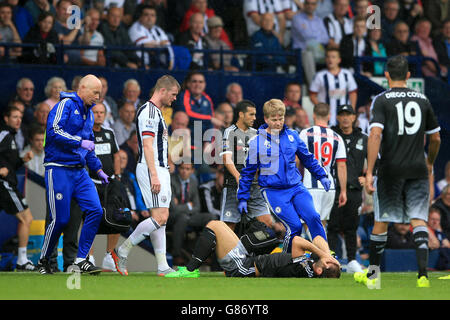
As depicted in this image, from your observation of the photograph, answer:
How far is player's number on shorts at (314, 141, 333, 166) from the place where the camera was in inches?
501

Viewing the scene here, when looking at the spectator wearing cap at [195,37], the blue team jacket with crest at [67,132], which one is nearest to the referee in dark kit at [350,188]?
the spectator wearing cap at [195,37]

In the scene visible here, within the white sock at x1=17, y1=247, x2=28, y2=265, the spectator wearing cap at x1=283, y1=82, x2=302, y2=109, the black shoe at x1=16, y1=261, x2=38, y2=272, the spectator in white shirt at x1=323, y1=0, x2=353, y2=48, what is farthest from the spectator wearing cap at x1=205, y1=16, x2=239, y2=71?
the black shoe at x1=16, y1=261, x2=38, y2=272

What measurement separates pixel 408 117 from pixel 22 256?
625 cm

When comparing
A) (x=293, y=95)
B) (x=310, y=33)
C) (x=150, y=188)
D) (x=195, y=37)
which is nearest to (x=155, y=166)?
(x=150, y=188)

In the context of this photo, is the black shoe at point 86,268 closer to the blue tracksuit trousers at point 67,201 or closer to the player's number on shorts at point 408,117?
the blue tracksuit trousers at point 67,201

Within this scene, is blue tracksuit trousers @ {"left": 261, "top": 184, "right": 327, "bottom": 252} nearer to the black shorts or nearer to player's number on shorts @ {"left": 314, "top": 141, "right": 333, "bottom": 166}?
player's number on shorts @ {"left": 314, "top": 141, "right": 333, "bottom": 166}

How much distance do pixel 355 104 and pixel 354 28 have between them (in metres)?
1.91

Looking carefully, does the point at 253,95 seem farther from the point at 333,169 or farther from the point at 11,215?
the point at 11,215

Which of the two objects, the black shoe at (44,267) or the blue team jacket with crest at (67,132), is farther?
the black shoe at (44,267)

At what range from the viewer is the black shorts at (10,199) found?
1264 cm

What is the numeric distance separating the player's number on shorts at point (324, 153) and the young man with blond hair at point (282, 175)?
193 centimetres

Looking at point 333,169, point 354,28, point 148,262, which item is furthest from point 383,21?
point 148,262

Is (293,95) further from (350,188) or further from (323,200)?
(323,200)

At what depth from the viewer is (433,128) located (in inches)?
364
